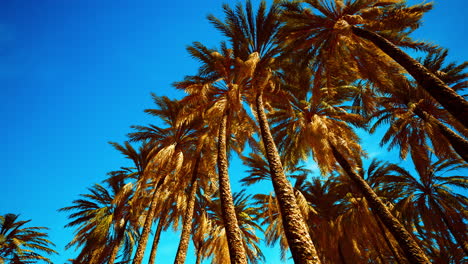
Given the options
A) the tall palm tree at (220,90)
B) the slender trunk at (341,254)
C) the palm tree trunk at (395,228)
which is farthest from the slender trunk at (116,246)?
the slender trunk at (341,254)

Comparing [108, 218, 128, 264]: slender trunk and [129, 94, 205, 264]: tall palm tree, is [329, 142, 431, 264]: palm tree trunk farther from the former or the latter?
[108, 218, 128, 264]: slender trunk

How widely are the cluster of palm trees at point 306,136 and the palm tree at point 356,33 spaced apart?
47 mm

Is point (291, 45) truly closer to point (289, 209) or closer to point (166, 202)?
point (289, 209)

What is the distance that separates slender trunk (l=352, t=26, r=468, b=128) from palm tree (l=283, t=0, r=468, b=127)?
1.4 inches

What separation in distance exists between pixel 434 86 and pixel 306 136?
20.4 feet

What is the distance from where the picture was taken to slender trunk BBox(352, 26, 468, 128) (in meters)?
5.98

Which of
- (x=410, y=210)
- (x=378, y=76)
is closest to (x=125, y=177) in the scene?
(x=378, y=76)

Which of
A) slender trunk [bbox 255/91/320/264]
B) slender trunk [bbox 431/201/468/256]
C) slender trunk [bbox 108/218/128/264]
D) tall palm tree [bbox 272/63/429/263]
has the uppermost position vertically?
tall palm tree [bbox 272/63/429/263]

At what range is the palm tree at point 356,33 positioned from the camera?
355 inches

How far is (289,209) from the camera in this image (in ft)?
21.1

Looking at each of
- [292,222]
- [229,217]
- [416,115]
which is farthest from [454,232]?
[229,217]

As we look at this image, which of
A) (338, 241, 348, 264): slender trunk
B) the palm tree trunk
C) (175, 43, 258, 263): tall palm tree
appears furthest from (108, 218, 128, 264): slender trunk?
(338, 241, 348, 264): slender trunk

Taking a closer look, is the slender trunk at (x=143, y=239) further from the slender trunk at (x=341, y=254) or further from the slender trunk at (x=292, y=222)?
the slender trunk at (x=341, y=254)

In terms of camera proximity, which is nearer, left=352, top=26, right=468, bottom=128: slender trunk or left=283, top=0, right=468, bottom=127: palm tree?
left=352, top=26, right=468, bottom=128: slender trunk
